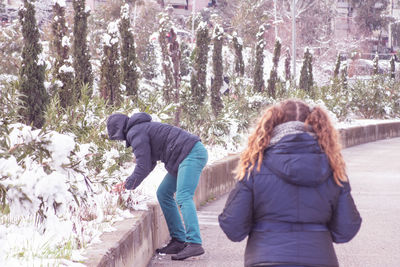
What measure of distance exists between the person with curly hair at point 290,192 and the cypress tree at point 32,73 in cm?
900

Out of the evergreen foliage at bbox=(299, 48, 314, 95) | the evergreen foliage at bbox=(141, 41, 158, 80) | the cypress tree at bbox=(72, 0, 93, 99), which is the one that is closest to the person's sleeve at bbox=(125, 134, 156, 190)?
the cypress tree at bbox=(72, 0, 93, 99)

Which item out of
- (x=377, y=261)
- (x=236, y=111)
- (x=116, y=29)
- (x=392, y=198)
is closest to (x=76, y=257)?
(x=377, y=261)

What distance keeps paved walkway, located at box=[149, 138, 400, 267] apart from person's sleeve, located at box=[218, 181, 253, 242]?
3.36 m

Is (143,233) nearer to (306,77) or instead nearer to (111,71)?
(111,71)

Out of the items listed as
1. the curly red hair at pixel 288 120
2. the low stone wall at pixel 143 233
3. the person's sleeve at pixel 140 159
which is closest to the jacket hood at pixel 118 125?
the person's sleeve at pixel 140 159

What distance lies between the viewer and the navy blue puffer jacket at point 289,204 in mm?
3434

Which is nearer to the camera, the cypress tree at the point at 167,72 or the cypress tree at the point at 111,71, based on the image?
the cypress tree at the point at 111,71

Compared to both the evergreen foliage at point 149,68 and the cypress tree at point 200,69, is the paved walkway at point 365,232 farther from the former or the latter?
the evergreen foliage at point 149,68

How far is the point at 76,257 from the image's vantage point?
4746 mm

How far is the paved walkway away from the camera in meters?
7.15

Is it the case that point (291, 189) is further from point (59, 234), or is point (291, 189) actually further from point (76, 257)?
point (59, 234)

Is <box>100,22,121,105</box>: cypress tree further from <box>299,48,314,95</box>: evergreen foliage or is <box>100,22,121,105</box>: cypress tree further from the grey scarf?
<box>299,48,314,95</box>: evergreen foliage

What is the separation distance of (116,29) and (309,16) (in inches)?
2027

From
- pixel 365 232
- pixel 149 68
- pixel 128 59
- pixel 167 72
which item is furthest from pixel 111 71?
pixel 149 68
